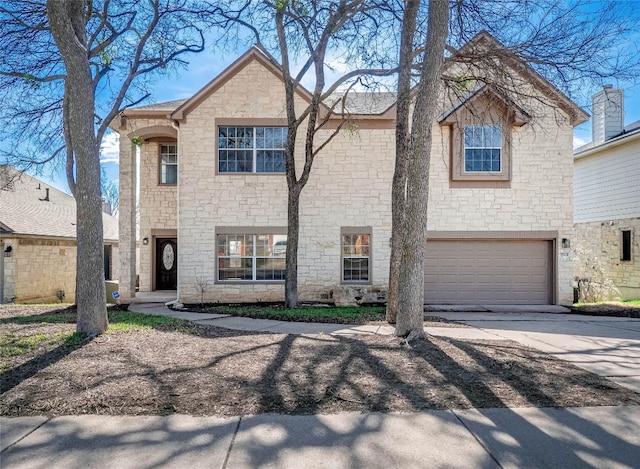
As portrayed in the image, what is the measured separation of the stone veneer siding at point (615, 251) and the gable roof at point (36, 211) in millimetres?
20702

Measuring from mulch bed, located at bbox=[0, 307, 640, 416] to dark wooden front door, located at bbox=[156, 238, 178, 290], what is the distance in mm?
8373

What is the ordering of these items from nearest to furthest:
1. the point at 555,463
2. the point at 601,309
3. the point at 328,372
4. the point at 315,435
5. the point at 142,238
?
the point at 555,463 < the point at 315,435 < the point at 328,372 < the point at 601,309 < the point at 142,238

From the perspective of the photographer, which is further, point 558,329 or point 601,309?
point 601,309

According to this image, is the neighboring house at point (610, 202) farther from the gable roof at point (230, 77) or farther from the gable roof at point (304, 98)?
the gable roof at point (230, 77)

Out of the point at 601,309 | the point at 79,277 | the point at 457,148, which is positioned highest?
the point at 457,148

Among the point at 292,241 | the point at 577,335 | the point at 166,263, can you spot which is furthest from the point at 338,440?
the point at 166,263

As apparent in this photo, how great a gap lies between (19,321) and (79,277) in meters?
2.96

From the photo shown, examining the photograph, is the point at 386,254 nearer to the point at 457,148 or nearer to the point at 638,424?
the point at 457,148

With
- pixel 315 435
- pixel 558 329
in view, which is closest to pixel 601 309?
pixel 558 329

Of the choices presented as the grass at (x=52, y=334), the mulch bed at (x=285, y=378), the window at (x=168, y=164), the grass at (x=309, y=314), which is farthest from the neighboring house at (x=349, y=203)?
the mulch bed at (x=285, y=378)

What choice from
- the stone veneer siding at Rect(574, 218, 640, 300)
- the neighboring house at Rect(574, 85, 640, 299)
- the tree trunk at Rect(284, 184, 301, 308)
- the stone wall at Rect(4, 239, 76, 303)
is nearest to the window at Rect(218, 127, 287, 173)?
the tree trunk at Rect(284, 184, 301, 308)

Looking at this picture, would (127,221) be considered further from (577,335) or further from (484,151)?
(577,335)

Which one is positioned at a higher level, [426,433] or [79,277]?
[79,277]

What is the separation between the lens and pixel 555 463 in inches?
124
